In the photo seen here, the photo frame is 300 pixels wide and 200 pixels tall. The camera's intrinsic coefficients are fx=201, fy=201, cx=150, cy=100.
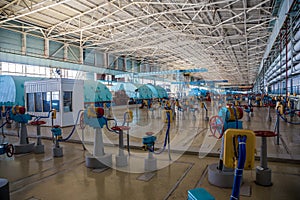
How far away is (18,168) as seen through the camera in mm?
3920

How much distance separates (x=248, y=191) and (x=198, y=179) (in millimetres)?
727

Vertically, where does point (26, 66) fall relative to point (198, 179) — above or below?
above

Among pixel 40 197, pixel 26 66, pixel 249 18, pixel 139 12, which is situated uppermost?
pixel 139 12

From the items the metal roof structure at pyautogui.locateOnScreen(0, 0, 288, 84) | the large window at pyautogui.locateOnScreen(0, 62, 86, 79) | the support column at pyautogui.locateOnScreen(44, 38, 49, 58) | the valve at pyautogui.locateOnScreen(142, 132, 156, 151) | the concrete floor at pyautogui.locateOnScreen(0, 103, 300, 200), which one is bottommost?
the concrete floor at pyautogui.locateOnScreen(0, 103, 300, 200)

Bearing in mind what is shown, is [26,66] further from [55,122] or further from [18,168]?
[18,168]

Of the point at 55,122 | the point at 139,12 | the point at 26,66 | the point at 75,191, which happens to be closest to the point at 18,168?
the point at 75,191

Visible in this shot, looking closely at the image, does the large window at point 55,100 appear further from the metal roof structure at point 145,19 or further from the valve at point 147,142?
the valve at point 147,142

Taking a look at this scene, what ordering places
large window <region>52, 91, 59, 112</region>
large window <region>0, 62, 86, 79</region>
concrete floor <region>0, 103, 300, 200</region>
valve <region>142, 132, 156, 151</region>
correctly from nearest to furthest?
concrete floor <region>0, 103, 300, 200</region>, valve <region>142, 132, 156, 151</region>, large window <region>52, 91, 59, 112</region>, large window <region>0, 62, 86, 79</region>

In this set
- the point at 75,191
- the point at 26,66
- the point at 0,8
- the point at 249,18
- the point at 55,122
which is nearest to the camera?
the point at 75,191

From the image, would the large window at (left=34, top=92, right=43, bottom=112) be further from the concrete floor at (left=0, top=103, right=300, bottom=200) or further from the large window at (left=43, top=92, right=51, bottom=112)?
the concrete floor at (left=0, top=103, right=300, bottom=200)

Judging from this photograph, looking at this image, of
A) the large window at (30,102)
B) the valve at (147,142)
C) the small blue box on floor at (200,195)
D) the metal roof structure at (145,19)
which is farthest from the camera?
the metal roof structure at (145,19)

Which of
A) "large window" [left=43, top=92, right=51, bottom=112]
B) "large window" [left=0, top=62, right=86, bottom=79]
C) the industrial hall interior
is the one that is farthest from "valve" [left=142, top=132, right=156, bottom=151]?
"large window" [left=0, top=62, right=86, bottom=79]

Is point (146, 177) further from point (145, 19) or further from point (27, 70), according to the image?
point (27, 70)

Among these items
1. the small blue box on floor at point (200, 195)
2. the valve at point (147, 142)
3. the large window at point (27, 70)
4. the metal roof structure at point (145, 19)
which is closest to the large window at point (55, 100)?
the large window at point (27, 70)
